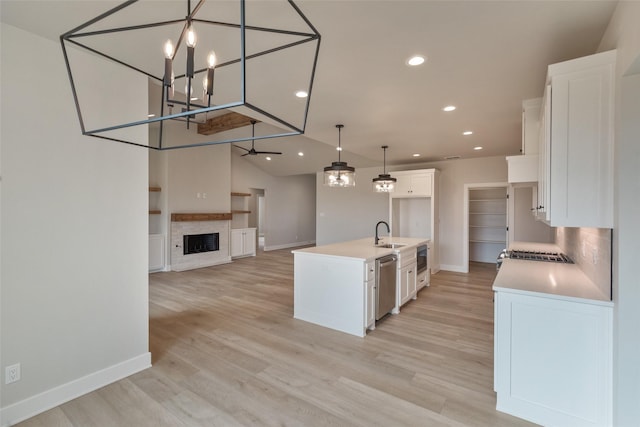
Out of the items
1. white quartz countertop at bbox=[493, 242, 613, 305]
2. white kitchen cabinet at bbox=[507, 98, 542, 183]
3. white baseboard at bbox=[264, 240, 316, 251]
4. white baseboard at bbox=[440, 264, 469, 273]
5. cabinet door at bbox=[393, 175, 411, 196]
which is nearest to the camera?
white quartz countertop at bbox=[493, 242, 613, 305]

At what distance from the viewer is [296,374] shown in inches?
100.0

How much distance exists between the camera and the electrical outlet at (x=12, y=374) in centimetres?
191

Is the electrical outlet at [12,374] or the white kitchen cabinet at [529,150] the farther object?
the white kitchen cabinet at [529,150]

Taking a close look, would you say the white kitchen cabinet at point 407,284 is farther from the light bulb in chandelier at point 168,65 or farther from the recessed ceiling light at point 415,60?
the light bulb in chandelier at point 168,65

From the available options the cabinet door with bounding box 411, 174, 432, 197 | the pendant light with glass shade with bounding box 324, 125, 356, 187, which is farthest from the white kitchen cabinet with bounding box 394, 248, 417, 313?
the cabinet door with bounding box 411, 174, 432, 197

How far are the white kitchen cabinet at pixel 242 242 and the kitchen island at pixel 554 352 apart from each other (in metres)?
7.31

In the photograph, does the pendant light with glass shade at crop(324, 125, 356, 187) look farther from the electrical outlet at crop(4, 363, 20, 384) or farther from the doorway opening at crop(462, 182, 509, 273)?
the doorway opening at crop(462, 182, 509, 273)

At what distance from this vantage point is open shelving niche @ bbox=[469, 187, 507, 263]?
25.0 feet

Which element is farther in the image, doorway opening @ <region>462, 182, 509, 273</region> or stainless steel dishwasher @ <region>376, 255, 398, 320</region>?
doorway opening @ <region>462, 182, 509, 273</region>

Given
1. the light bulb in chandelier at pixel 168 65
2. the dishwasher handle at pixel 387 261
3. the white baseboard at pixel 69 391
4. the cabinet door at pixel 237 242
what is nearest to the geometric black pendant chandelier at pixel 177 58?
the light bulb in chandelier at pixel 168 65

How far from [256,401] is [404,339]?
5.70 ft

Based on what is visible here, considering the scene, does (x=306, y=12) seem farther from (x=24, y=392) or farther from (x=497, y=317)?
(x=24, y=392)

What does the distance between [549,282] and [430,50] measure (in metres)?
1.91

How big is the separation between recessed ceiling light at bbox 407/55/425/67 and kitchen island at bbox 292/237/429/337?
1947 millimetres
